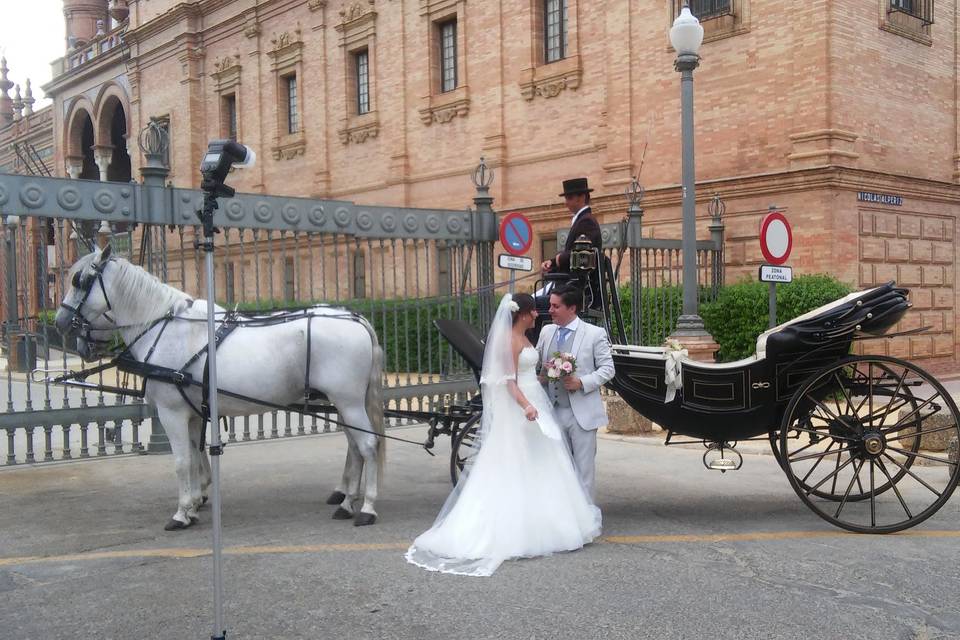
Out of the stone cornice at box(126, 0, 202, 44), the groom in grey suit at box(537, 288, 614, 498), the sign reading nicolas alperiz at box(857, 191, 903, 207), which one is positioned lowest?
the groom in grey suit at box(537, 288, 614, 498)

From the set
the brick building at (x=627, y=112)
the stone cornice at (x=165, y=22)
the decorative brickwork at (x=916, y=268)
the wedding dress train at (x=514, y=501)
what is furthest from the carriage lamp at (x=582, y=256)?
the stone cornice at (x=165, y=22)

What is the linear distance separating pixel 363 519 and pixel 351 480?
0.54 metres

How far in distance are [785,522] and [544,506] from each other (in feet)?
6.84

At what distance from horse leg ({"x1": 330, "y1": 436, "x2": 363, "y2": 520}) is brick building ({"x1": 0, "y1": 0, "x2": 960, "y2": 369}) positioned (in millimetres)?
12542

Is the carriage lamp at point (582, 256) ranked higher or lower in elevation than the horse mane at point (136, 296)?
higher

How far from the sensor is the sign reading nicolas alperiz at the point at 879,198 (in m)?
17.4

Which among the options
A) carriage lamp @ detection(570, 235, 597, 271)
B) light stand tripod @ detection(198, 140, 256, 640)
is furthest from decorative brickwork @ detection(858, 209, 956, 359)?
light stand tripod @ detection(198, 140, 256, 640)

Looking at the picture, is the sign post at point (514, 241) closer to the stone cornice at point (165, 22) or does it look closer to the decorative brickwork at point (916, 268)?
the decorative brickwork at point (916, 268)

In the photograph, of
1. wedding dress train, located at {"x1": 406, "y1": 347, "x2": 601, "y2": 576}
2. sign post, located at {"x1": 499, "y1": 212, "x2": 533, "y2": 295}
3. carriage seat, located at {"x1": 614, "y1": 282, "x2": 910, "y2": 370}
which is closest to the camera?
wedding dress train, located at {"x1": 406, "y1": 347, "x2": 601, "y2": 576}

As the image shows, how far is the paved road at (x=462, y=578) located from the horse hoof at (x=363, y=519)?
2.9 inches

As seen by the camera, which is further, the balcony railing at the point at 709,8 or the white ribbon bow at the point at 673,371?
the balcony railing at the point at 709,8

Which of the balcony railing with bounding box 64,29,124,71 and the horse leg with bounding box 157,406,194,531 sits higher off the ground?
the balcony railing with bounding box 64,29,124,71

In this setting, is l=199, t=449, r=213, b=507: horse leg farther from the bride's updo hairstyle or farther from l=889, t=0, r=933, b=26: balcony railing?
l=889, t=0, r=933, b=26: balcony railing

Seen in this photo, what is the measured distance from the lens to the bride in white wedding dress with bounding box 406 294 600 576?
5.85 m
